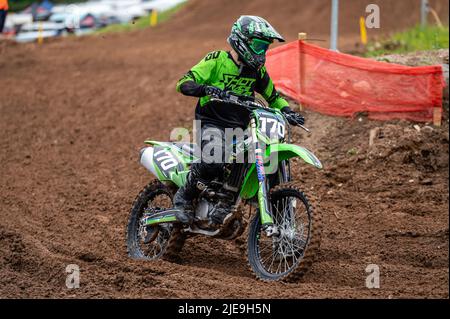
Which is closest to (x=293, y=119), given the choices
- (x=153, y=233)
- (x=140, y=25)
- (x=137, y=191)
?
(x=153, y=233)

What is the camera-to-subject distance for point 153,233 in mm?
7520

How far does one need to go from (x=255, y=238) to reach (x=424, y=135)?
371 cm

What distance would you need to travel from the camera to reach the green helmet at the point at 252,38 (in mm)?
6531

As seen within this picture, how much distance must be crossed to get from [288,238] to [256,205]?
0.57 metres

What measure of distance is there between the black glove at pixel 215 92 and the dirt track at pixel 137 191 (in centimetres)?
147

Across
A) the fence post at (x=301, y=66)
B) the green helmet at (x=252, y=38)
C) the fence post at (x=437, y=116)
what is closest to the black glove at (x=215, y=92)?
the green helmet at (x=252, y=38)

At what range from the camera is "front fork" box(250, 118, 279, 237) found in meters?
6.26

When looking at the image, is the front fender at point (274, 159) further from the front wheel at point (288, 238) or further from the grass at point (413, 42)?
the grass at point (413, 42)

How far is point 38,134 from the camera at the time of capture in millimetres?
12812

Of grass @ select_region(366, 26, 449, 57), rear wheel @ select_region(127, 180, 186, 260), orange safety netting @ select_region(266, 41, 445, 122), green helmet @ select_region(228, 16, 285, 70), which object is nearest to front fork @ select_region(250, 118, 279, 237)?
green helmet @ select_region(228, 16, 285, 70)

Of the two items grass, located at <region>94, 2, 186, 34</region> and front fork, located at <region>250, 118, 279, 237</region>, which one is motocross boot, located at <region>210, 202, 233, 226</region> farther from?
grass, located at <region>94, 2, 186, 34</region>

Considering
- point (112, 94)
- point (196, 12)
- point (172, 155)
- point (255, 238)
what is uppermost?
point (196, 12)
